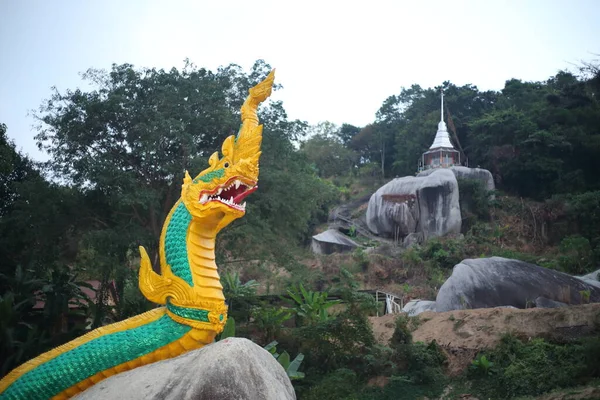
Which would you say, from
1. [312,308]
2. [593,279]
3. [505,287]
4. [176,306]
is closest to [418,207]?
[593,279]

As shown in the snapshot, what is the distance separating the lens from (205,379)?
4.03m

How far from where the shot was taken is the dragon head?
5008 mm

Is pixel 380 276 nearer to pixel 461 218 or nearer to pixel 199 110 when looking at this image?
pixel 461 218

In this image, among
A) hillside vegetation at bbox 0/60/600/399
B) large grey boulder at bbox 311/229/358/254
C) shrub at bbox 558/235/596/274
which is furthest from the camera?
large grey boulder at bbox 311/229/358/254

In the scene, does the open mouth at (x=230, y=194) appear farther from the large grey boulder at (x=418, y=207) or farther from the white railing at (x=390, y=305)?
the large grey boulder at (x=418, y=207)

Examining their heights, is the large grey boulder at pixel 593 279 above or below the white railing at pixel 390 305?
above

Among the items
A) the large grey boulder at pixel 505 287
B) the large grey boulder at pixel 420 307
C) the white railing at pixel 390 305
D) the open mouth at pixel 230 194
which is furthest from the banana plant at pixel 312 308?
the open mouth at pixel 230 194

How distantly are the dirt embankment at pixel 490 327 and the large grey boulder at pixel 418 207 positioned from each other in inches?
652

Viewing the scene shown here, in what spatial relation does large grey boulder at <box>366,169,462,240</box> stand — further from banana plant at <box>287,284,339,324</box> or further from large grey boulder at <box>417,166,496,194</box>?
banana plant at <box>287,284,339,324</box>

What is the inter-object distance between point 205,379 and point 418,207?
1024 inches

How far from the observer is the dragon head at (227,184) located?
5008 mm

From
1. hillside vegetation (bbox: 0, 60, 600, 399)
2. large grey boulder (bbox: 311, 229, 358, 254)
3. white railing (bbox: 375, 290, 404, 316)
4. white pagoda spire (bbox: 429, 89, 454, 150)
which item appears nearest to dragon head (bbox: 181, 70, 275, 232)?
hillside vegetation (bbox: 0, 60, 600, 399)

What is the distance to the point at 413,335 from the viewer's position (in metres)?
11.9

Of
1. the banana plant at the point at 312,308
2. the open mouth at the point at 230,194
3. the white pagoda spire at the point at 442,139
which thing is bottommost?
the banana plant at the point at 312,308
